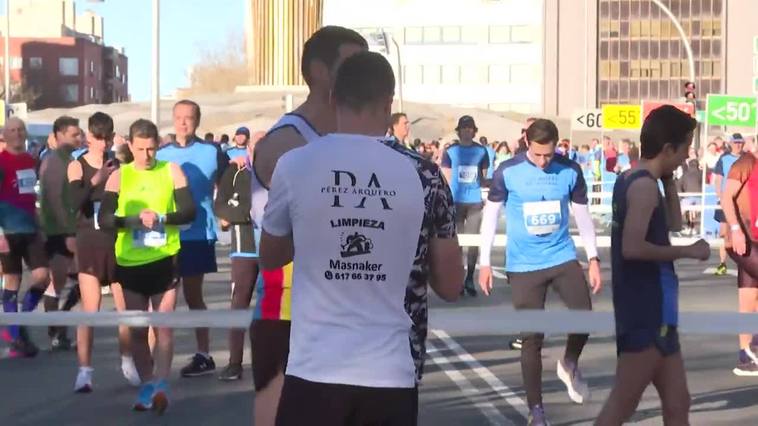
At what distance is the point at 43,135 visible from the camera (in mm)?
56031

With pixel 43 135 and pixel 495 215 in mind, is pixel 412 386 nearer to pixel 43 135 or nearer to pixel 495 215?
pixel 495 215

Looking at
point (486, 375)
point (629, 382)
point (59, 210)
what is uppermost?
point (59, 210)

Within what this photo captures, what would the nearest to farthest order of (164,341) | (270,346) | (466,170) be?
(270,346)
(164,341)
(466,170)

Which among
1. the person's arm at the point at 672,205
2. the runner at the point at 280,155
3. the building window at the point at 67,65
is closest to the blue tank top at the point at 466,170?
the person's arm at the point at 672,205

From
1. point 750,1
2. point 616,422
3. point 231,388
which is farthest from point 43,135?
point 750,1

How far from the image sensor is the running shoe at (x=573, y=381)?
9828 millimetres

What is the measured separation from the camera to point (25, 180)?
40.3 ft

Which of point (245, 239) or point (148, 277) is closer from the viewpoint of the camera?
point (148, 277)

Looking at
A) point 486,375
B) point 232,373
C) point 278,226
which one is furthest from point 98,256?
point 278,226

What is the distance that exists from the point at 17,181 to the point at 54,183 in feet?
1.48

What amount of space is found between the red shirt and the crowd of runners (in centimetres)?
2

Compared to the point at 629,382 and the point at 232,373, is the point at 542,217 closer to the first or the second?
the point at 629,382

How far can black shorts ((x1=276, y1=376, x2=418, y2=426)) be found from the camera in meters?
4.48

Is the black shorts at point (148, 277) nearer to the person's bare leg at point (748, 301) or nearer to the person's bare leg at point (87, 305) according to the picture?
the person's bare leg at point (87, 305)
